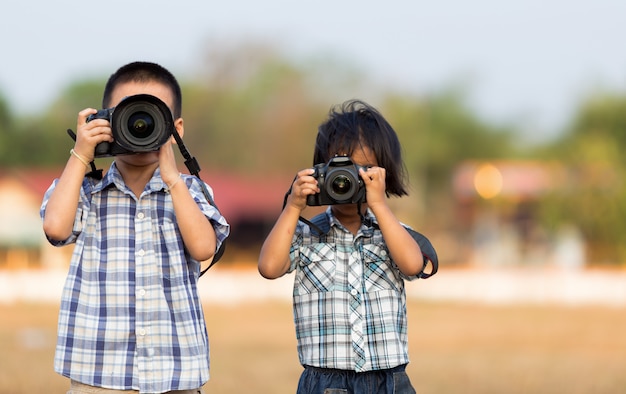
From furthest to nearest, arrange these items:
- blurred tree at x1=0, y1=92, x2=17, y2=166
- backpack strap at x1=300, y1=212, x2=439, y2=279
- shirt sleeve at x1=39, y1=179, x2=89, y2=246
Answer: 1. blurred tree at x1=0, y1=92, x2=17, y2=166
2. backpack strap at x1=300, y1=212, x2=439, y2=279
3. shirt sleeve at x1=39, y1=179, x2=89, y2=246

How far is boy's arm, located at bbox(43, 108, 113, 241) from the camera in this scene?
331 cm

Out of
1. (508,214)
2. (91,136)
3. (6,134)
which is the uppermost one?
(6,134)

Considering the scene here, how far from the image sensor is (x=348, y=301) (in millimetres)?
3727

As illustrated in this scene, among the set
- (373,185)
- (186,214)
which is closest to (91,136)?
(186,214)

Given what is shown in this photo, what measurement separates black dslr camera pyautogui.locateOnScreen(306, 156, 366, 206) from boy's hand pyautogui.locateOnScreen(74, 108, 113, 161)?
742 mm

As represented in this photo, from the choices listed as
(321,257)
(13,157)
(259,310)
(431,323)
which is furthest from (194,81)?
(321,257)

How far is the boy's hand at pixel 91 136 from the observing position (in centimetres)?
331

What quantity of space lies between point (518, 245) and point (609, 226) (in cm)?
562

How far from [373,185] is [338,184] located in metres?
0.12

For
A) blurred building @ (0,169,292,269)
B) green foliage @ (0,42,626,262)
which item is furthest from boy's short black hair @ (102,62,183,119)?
green foliage @ (0,42,626,262)

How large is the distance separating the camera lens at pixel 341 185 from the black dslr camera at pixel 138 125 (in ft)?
2.00

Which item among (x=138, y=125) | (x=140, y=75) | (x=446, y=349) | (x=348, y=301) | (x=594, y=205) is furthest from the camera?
(x=594, y=205)

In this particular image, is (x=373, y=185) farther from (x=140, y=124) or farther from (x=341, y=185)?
(x=140, y=124)

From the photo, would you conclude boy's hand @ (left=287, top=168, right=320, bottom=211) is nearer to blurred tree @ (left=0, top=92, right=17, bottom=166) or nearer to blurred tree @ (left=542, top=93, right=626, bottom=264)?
blurred tree @ (left=542, top=93, right=626, bottom=264)
